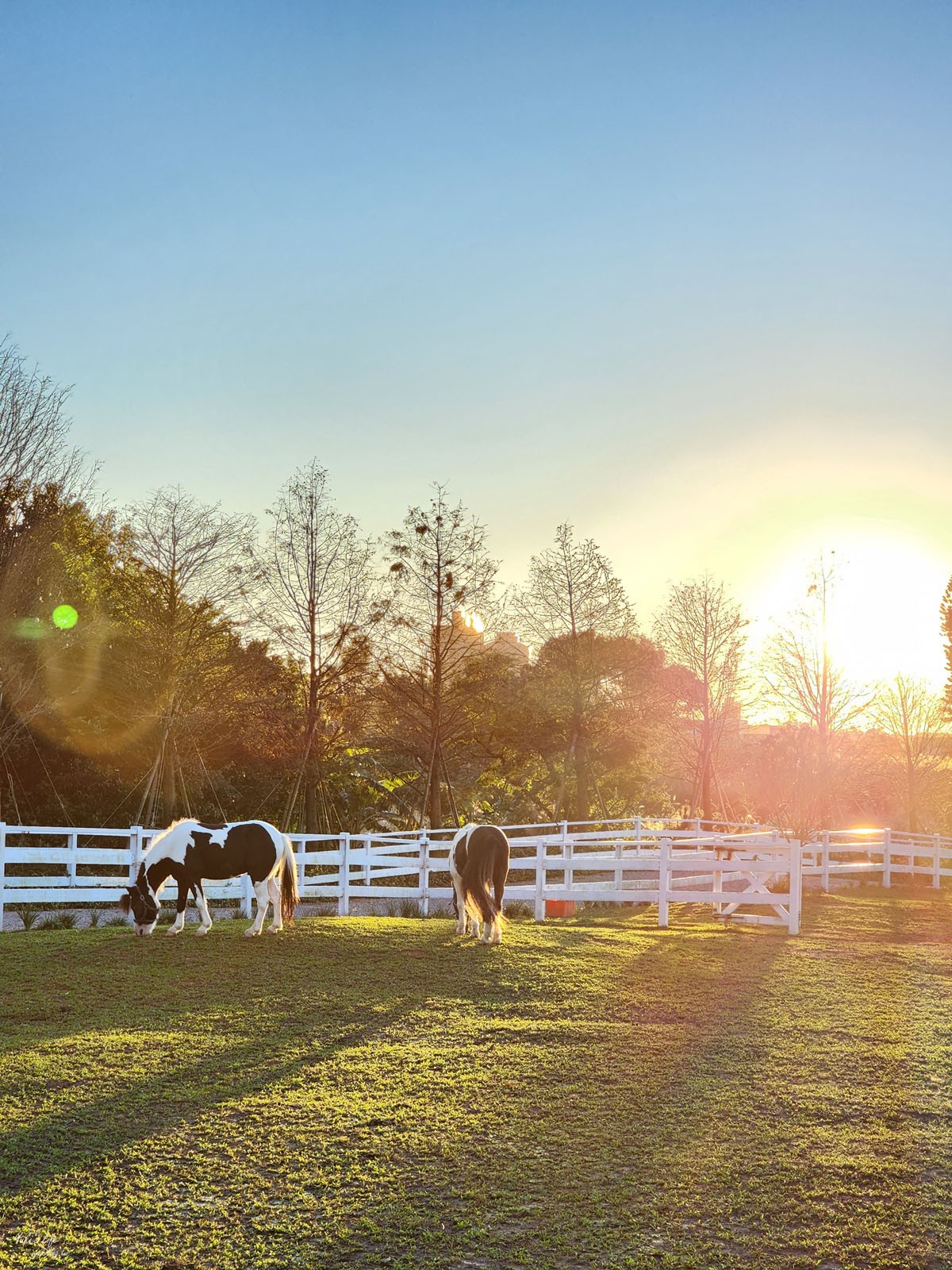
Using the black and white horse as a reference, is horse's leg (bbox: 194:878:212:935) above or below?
below

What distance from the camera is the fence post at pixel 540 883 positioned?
51.9ft

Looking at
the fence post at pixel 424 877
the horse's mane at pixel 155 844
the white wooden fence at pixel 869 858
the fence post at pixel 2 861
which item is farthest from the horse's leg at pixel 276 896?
the white wooden fence at pixel 869 858

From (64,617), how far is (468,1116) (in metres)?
21.9

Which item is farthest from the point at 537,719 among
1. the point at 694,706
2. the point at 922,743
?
the point at 922,743

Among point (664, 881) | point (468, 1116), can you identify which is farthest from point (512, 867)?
point (468, 1116)

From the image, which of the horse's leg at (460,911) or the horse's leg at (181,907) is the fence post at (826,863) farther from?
the horse's leg at (181,907)

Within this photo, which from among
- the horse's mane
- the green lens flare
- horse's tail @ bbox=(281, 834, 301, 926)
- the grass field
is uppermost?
the green lens flare

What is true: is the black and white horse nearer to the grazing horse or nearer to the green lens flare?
the grazing horse

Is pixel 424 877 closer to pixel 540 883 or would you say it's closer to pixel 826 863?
pixel 540 883

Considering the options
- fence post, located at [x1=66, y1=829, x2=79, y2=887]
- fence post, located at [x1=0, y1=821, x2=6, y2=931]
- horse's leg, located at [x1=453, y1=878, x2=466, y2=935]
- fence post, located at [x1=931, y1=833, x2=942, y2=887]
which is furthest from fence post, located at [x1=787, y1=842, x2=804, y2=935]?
fence post, located at [x1=931, y1=833, x2=942, y2=887]

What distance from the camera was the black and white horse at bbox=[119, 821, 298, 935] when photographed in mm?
12812

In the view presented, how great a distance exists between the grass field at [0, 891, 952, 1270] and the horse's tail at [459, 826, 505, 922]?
1571 mm

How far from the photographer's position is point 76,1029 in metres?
7.69

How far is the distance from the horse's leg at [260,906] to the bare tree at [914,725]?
32.5 m
